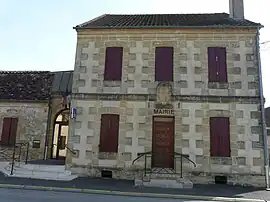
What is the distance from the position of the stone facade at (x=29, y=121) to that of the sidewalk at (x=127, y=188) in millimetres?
3217

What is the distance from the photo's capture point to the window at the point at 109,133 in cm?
1187

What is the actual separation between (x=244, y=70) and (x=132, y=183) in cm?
684

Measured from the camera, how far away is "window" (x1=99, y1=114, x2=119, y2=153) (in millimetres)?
11867

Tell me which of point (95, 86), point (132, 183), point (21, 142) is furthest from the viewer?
point (21, 142)

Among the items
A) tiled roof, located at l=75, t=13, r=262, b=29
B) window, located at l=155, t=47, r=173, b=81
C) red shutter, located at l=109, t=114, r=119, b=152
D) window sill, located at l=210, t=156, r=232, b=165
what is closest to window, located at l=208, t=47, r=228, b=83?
tiled roof, located at l=75, t=13, r=262, b=29

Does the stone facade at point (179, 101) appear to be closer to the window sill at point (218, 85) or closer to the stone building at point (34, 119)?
the window sill at point (218, 85)

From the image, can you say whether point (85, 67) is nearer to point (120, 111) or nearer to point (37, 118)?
point (120, 111)

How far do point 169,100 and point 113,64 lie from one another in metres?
3.09

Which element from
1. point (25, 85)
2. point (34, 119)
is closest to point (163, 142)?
point (34, 119)

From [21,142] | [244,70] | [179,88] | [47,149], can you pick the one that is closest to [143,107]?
[179,88]

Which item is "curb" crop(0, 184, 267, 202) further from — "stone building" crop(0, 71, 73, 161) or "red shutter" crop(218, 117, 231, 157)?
"stone building" crop(0, 71, 73, 161)

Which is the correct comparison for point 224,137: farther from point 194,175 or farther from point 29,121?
point 29,121

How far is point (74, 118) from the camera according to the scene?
1222cm

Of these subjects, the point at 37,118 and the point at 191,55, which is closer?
the point at 191,55
